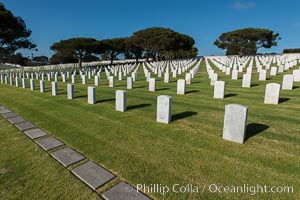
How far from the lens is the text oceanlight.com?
90.0 inches

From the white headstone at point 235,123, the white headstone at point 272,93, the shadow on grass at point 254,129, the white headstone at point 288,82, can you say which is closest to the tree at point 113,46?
the white headstone at point 288,82

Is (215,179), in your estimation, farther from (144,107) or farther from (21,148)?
(144,107)

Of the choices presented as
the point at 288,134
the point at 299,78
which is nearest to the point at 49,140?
the point at 288,134

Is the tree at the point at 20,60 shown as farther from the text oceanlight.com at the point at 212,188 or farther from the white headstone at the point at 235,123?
the text oceanlight.com at the point at 212,188

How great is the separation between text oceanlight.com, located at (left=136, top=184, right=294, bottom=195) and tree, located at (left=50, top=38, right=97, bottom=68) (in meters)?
38.8

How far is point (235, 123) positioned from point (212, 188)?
1.62 meters

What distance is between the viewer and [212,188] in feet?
7.72

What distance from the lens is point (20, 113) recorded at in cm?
600

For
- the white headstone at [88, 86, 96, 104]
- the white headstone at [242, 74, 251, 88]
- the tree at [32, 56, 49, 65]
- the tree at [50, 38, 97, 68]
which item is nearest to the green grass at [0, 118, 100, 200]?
the white headstone at [88, 86, 96, 104]

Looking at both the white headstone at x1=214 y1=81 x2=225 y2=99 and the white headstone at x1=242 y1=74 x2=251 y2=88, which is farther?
the white headstone at x1=242 y1=74 x2=251 y2=88

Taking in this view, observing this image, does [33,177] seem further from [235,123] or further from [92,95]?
[92,95]

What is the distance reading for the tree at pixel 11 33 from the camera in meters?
26.6

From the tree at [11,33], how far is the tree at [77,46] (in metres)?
6.30

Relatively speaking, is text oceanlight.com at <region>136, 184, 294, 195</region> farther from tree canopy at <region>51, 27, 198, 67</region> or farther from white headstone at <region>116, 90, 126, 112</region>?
tree canopy at <region>51, 27, 198, 67</region>
